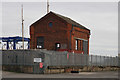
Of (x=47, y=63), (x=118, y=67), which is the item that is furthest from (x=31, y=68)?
(x=118, y=67)

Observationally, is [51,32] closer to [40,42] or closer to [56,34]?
[56,34]

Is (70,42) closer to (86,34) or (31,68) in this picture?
(86,34)

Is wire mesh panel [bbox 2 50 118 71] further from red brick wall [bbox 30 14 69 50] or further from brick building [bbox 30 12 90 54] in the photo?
red brick wall [bbox 30 14 69 50]

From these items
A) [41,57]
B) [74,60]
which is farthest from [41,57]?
[74,60]

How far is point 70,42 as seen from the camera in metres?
49.4

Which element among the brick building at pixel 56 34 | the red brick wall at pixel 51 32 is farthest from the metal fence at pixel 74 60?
the red brick wall at pixel 51 32

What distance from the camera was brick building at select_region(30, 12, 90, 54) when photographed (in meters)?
49.8

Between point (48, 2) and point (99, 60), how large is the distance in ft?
84.7

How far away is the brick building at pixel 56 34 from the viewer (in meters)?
49.8

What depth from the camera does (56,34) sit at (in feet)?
168

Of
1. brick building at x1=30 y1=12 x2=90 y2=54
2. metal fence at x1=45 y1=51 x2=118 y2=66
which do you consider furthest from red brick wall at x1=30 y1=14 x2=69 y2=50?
metal fence at x1=45 y1=51 x2=118 y2=66

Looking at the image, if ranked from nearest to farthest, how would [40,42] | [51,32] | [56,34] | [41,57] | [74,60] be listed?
[41,57] < [74,60] < [56,34] < [51,32] < [40,42]

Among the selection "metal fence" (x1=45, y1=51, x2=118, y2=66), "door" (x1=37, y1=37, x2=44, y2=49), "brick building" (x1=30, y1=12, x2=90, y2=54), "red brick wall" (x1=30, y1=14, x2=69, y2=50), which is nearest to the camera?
"metal fence" (x1=45, y1=51, x2=118, y2=66)

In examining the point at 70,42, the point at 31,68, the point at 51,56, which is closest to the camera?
the point at 31,68
